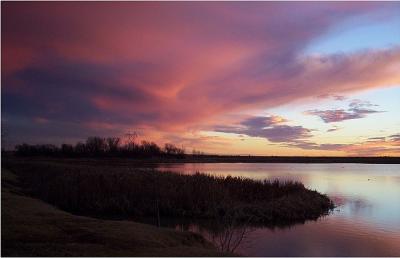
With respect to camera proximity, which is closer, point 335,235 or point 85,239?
point 85,239

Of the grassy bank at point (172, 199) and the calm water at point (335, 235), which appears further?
the grassy bank at point (172, 199)

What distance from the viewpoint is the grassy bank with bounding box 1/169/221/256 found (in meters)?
11.7

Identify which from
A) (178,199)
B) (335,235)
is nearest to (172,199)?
(178,199)

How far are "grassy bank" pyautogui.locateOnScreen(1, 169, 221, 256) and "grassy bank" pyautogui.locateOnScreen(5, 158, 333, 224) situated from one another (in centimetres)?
1058

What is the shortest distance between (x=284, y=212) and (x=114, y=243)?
60.4 ft

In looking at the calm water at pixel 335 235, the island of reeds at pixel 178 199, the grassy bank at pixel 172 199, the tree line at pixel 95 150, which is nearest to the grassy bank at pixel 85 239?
the calm water at pixel 335 235

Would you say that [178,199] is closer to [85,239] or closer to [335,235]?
[335,235]

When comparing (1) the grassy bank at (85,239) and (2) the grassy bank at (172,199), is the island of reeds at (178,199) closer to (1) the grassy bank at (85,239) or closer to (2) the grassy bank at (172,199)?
(2) the grassy bank at (172,199)

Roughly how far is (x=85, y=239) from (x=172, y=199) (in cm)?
1709

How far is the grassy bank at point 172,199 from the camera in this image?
94.1 ft

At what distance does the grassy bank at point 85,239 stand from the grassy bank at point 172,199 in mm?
10584

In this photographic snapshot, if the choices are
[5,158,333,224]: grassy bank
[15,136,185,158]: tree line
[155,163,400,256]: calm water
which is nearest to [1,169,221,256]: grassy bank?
Answer: [155,163,400,256]: calm water

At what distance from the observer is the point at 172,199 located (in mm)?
30219

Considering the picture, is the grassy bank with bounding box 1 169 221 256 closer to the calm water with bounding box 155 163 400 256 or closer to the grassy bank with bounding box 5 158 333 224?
the calm water with bounding box 155 163 400 256
